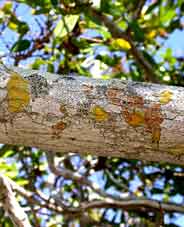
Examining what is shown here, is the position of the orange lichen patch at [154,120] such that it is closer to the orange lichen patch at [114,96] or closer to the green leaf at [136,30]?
the orange lichen patch at [114,96]

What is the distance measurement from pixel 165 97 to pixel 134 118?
71 mm

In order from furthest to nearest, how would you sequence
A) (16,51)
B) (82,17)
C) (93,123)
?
(82,17) → (16,51) → (93,123)

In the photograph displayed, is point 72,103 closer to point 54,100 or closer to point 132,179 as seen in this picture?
point 54,100

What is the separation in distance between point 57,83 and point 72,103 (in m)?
0.05

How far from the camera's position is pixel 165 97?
0.87 meters

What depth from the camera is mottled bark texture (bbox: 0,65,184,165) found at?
83cm

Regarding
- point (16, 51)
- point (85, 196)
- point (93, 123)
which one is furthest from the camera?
point (85, 196)

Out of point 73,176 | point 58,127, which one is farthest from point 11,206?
point 73,176

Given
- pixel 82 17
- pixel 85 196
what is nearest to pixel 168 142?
pixel 82 17

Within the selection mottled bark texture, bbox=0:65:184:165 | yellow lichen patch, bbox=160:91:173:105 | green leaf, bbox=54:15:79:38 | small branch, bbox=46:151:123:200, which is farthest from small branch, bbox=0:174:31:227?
small branch, bbox=46:151:123:200

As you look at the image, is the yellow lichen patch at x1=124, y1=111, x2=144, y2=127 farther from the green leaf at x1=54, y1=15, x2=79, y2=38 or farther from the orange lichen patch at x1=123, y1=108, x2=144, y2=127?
the green leaf at x1=54, y1=15, x2=79, y2=38

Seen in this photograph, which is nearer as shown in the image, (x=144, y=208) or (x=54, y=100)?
(x=54, y=100)

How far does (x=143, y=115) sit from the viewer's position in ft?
2.80

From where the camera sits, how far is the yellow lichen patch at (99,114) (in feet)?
2.73
